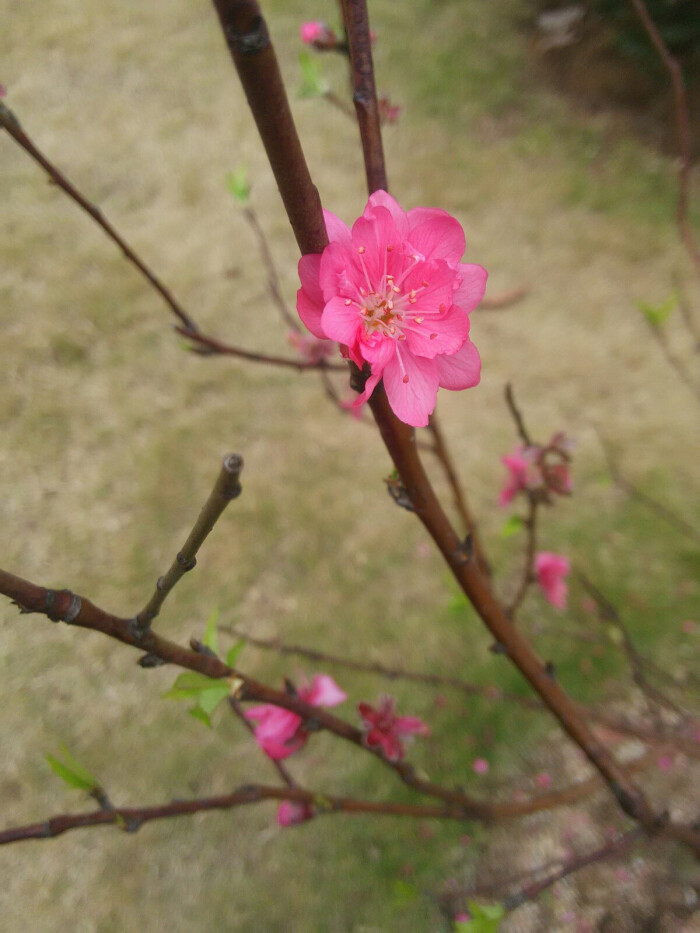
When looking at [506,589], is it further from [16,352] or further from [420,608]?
[16,352]

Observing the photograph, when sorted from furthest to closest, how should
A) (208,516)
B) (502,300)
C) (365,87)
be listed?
(502,300), (365,87), (208,516)

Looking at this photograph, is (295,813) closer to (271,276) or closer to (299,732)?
(299,732)

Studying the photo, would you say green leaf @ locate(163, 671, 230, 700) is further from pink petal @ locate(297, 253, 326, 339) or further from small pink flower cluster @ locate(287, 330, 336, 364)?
small pink flower cluster @ locate(287, 330, 336, 364)

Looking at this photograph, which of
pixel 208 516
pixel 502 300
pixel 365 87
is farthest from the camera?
pixel 502 300

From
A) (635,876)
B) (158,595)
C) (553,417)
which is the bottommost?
(635,876)

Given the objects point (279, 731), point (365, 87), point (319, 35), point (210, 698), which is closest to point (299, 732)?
point (279, 731)

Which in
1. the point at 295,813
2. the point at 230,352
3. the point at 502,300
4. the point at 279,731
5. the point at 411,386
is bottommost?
the point at 502,300

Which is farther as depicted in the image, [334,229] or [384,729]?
[384,729]

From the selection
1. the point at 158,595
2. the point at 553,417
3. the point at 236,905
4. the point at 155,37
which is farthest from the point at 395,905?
the point at 155,37
